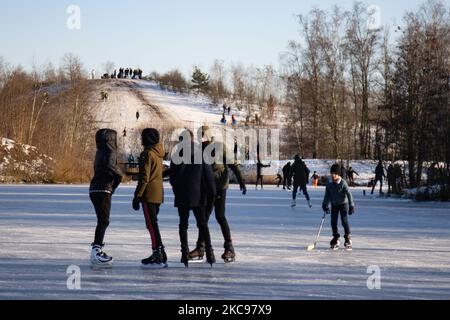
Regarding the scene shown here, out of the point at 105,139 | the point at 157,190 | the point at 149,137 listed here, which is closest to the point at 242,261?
the point at 157,190

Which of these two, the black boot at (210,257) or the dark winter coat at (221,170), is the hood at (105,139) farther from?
the black boot at (210,257)

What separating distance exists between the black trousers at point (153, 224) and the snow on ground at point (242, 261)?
0.37 m

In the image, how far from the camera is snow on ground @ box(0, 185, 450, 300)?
6895 mm

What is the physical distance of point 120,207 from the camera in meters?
19.1

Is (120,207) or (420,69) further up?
(420,69)

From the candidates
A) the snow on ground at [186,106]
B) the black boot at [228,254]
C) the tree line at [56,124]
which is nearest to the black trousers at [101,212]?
the black boot at [228,254]

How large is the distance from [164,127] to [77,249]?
68.6m

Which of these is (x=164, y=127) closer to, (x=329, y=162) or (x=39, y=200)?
(x=329, y=162)

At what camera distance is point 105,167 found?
8852 mm

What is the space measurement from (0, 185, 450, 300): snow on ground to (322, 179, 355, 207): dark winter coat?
71 centimetres

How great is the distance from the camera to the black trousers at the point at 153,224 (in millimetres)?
8609

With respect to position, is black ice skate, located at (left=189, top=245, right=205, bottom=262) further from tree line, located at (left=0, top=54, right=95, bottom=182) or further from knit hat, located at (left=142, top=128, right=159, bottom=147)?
tree line, located at (left=0, top=54, right=95, bottom=182)

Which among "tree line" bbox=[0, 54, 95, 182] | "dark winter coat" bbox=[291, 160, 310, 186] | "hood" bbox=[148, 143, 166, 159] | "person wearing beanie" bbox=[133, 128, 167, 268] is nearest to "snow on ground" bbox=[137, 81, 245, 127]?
"tree line" bbox=[0, 54, 95, 182]
